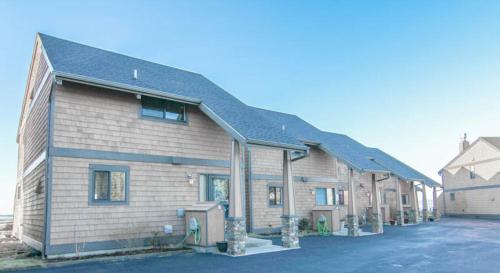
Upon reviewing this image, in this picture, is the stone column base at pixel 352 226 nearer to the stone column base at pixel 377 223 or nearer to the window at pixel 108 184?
the stone column base at pixel 377 223

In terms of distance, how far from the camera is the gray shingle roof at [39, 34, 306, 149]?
11414 millimetres

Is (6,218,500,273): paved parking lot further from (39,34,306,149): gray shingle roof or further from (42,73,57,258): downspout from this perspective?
(39,34,306,149): gray shingle roof

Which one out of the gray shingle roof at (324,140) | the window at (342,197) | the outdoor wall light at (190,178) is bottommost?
the window at (342,197)

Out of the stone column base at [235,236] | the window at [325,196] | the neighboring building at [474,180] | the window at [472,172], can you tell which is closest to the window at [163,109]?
the stone column base at [235,236]

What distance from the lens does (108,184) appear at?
37.6 feet

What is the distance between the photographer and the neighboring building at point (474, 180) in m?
32.1

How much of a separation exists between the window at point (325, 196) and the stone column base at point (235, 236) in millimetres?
10266

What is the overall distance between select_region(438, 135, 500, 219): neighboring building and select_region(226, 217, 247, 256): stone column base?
2945 centimetres

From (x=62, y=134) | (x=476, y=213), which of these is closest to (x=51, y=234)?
(x=62, y=134)

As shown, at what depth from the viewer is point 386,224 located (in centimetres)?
2578

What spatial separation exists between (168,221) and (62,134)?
4.39 meters

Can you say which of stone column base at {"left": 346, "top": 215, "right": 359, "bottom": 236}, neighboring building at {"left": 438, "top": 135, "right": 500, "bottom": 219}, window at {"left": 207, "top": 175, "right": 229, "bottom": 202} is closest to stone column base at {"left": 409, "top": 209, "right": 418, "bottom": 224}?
neighboring building at {"left": 438, "top": 135, "right": 500, "bottom": 219}

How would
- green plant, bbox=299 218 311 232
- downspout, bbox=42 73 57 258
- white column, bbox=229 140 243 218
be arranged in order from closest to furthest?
downspout, bbox=42 73 57 258
white column, bbox=229 140 243 218
green plant, bbox=299 218 311 232

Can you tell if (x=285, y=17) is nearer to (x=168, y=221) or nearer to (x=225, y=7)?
(x=225, y=7)
